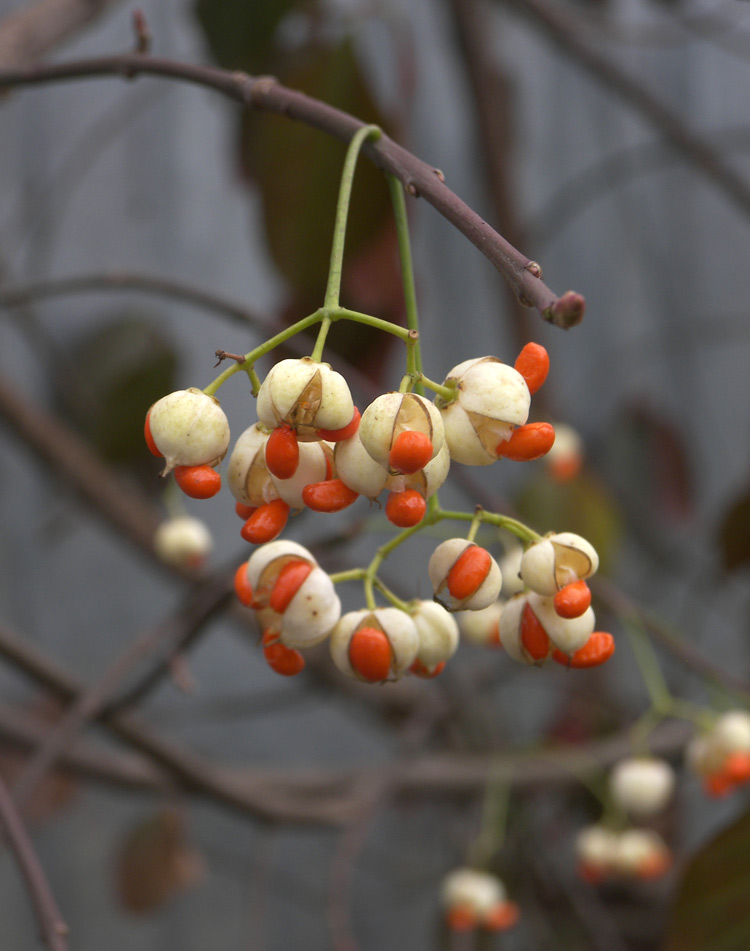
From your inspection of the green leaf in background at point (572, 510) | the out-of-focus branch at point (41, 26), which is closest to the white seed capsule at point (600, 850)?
the green leaf in background at point (572, 510)

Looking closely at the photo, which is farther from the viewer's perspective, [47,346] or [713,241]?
[713,241]

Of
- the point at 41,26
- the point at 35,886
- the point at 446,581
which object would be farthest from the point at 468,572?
the point at 41,26

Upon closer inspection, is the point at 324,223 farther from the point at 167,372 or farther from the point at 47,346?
the point at 47,346

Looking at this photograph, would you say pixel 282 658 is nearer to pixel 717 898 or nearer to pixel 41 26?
pixel 717 898

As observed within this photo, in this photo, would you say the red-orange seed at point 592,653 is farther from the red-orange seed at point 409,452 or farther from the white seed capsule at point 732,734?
the white seed capsule at point 732,734

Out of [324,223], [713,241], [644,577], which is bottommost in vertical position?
[324,223]

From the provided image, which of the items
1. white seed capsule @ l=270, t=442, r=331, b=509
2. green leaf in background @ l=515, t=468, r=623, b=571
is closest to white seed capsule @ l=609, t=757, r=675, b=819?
green leaf in background @ l=515, t=468, r=623, b=571

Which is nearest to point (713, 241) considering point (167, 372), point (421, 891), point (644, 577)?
point (644, 577)
